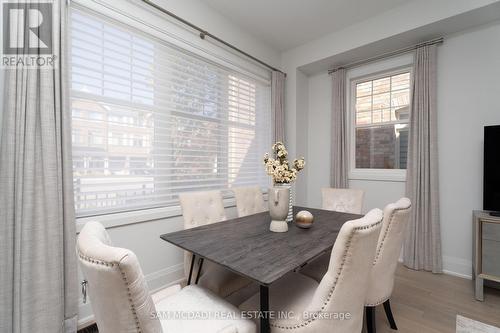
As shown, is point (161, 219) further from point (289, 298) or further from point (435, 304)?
point (435, 304)

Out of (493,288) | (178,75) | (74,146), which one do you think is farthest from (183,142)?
(493,288)

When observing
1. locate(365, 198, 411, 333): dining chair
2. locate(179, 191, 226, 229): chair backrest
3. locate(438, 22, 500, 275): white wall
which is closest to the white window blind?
locate(179, 191, 226, 229): chair backrest

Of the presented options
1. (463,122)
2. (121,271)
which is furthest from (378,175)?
(121,271)

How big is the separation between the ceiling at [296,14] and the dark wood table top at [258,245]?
2.35 meters

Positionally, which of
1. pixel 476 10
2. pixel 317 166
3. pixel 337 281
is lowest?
pixel 337 281

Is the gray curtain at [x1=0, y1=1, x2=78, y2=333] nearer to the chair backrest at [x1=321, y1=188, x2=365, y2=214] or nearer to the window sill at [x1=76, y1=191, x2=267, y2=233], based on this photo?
the window sill at [x1=76, y1=191, x2=267, y2=233]

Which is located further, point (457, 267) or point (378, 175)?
point (378, 175)

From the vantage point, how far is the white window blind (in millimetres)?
1787

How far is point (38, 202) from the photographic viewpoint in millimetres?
1432

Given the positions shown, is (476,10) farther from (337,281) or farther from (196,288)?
(196,288)

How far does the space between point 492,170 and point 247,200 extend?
237 centimetres

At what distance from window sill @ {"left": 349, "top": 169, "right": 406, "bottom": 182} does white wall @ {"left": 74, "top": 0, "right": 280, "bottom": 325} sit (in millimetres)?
1844

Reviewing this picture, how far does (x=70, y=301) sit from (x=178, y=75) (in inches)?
82.9

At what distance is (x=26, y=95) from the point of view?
1.41 m
